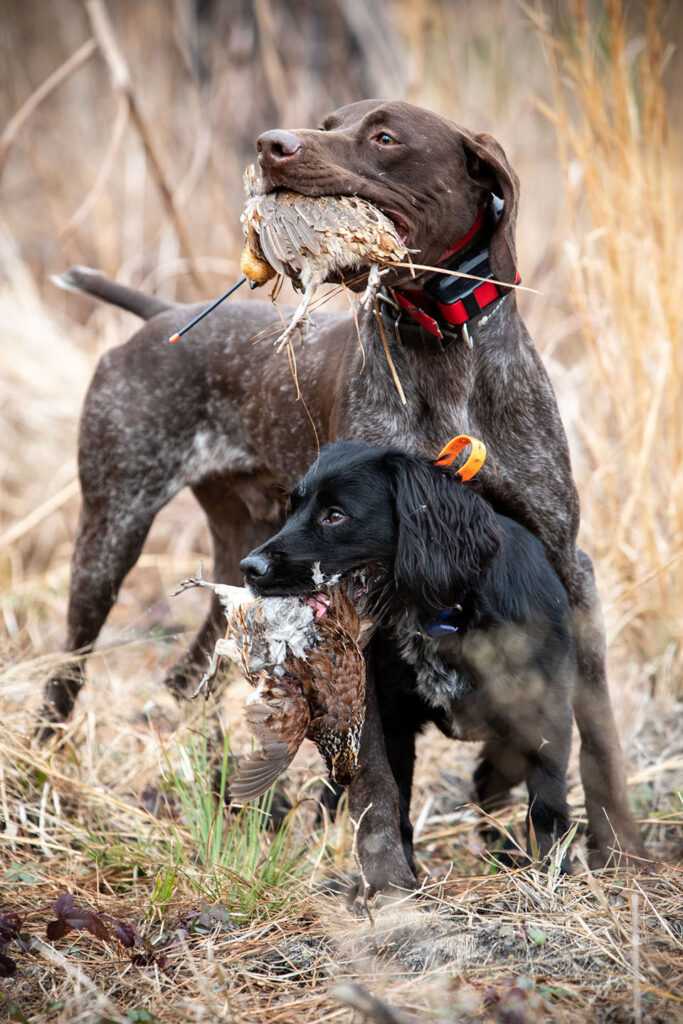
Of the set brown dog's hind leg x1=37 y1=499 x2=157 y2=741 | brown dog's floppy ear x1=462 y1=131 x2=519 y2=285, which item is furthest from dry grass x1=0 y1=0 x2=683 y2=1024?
brown dog's floppy ear x1=462 y1=131 x2=519 y2=285

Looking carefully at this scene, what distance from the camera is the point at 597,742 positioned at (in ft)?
11.6

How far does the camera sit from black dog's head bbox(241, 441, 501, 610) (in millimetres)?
2746

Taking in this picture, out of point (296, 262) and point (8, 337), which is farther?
point (8, 337)

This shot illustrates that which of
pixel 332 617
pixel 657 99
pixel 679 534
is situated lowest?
pixel 679 534

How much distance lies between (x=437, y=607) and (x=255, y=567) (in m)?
0.52

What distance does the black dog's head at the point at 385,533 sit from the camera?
275 cm

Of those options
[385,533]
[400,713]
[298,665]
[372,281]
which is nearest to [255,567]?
[298,665]

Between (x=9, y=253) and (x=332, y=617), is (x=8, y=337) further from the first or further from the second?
(x=332, y=617)

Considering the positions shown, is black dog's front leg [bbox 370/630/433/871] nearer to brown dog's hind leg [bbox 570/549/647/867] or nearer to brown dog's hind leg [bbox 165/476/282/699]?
brown dog's hind leg [bbox 570/549/647/867]

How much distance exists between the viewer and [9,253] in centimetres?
802

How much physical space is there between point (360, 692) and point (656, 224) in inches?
106

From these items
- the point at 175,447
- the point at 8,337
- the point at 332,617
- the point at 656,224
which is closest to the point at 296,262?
the point at 332,617

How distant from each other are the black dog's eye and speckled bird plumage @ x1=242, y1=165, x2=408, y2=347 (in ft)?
1.59

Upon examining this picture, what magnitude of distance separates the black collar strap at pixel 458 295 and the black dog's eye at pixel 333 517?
642 mm
